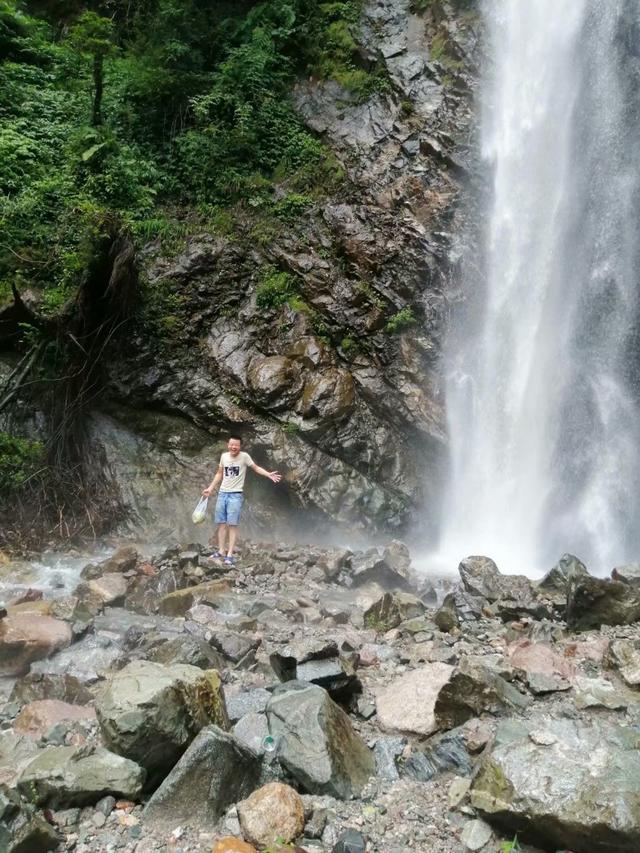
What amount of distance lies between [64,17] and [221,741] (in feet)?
65.6

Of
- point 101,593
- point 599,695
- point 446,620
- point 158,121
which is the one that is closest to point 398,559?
point 446,620

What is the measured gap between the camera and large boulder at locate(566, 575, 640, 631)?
18.7 ft

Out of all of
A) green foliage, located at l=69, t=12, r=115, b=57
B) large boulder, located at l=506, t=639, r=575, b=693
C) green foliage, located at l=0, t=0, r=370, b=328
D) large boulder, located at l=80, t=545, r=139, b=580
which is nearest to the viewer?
large boulder, located at l=506, t=639, r=575, b=693

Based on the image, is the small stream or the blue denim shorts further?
the blue denim shorts

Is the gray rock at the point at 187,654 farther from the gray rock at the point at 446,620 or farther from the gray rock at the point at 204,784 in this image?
the gray rock at the point at 446,620

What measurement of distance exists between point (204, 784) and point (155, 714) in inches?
16.8

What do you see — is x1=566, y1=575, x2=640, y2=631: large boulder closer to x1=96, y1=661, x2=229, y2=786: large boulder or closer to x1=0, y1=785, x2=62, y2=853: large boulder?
x1=96, y1=661, x2=229, y2=786: large boulder

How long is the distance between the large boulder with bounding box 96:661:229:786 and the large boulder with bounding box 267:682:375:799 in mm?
380

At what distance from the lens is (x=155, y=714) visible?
3.06 meters

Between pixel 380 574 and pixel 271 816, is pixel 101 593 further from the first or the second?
pixel 271 816

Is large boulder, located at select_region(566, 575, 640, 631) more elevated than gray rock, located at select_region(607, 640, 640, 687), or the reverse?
large boulder, located at select_region(566, 575, 640, 631)

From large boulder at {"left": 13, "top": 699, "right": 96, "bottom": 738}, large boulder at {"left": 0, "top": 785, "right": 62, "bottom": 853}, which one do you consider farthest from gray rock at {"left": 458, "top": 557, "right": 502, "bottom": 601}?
large boulder at {"left": 0, "top": 785, "right": 62, "bottom": 853}

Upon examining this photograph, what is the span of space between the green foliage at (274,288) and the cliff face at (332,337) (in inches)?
1.2

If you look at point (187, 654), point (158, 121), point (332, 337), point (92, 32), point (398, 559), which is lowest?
point (187, 654)
